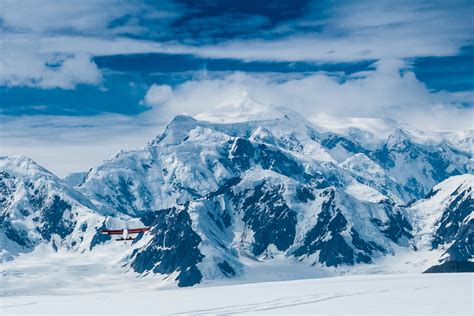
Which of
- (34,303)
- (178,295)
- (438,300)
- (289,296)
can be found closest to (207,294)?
(178,295)

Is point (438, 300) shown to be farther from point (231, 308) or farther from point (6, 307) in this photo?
point (6, 307)

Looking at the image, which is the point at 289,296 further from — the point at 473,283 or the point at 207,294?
the point at 473,283

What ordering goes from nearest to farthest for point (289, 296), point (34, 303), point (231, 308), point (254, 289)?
1. point (231, 308)
2. point (289, 296)
3. point (34, 303)
4. point (254, 289)

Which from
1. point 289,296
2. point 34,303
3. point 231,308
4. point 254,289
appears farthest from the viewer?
point 254,289

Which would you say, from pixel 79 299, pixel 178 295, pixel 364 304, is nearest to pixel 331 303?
pixel 364 304

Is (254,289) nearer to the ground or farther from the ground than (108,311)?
nearer to the ground

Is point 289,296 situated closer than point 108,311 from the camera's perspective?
No
